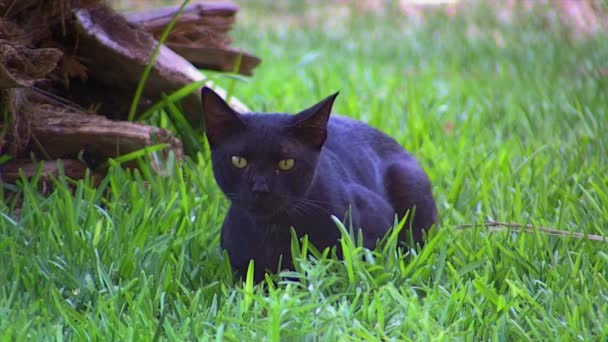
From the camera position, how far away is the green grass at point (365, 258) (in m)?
2.19

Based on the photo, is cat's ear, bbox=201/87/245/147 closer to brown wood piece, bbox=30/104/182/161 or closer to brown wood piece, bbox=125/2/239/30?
brown wood piece, bbox=30/104/182/161

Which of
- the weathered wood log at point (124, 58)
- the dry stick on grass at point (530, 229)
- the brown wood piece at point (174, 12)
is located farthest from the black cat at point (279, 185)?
the brown wood piece at point (174, 12)

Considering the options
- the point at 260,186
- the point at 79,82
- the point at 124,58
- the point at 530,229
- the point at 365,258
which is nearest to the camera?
the point at 260,186

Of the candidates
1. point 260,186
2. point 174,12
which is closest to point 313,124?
point 260,186

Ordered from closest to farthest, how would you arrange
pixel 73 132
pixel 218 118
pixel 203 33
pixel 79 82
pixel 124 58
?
pixel 218 118, pixel 73 132, pixel 124 58, pixel 79 82, pixel 203 33

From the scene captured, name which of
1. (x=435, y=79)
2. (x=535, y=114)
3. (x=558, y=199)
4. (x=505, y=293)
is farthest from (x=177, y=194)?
(x=435, y=79)

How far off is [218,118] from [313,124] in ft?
0.92

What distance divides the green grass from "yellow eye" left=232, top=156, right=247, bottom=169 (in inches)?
11.5

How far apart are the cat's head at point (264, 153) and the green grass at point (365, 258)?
0.19m

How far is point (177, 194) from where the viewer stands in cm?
306

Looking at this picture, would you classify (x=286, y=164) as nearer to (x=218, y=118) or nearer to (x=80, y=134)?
(x=218, y=118)

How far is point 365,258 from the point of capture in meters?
2.70

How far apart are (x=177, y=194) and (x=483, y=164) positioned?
1.41 meters

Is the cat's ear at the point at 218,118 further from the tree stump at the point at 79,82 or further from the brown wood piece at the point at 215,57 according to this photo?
the brown wood piece at the point at 215,57
